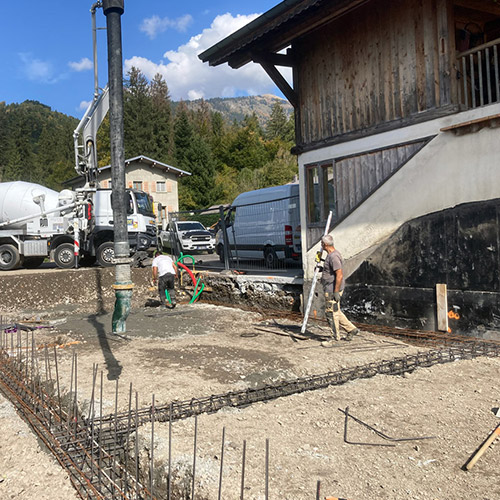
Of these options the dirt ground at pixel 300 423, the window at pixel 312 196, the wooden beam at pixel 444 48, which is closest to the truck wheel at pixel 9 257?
the dirt ground at pixel 300 423

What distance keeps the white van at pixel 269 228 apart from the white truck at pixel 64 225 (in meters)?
3.41

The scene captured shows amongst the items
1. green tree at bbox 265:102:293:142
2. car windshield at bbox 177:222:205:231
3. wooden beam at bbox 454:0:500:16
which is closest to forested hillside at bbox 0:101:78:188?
green tree at bbox 265:102:293:142

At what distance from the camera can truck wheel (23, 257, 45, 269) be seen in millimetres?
17781

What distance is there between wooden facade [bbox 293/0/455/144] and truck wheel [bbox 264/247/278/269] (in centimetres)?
356

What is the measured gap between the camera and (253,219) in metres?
14.8

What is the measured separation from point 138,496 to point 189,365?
3.01 m

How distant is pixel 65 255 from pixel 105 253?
60.3 inches

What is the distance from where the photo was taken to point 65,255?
16.2m

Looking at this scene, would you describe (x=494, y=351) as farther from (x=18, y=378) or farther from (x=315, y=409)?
(x=18, y=378)

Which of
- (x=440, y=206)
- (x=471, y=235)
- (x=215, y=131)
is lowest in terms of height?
(x=471, y=235)

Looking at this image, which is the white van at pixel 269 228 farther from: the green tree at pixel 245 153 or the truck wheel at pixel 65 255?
the green tree at pixel 245 153

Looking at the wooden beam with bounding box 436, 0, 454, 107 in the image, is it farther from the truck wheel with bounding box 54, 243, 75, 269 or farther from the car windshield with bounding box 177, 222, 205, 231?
the car windshield with bounding box 177, 222, 205, 231

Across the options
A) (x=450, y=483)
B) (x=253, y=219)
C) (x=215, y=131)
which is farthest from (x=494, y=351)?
(x=215, y=131)

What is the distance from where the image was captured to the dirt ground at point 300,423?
10.4 ft
